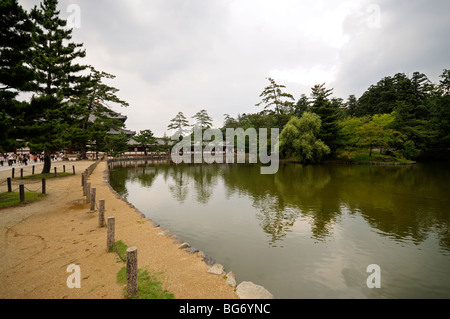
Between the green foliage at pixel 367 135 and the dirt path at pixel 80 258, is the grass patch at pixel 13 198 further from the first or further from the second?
the green foliage at pixel 367 135

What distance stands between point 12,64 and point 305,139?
3177cm

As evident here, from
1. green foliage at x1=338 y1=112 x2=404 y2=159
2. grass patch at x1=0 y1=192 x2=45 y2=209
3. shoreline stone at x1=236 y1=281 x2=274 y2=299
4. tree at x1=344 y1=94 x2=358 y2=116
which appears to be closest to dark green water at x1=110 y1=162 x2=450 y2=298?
shoreline stone at x1=236 y1=281 x2=274 y2=299

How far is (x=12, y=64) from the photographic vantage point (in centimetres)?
887

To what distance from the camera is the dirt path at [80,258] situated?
381cm

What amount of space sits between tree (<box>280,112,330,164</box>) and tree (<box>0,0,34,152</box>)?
30.2 m

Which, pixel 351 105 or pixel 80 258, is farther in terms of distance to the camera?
pixel 351 105

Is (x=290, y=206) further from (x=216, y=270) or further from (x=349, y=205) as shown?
(x=216, y=270)

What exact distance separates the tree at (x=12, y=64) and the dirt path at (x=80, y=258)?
359 centimetres

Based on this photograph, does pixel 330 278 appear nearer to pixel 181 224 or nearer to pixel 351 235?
pixel 351 235

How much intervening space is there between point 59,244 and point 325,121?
38.0m

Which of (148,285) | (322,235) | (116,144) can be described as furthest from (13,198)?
(116,144)

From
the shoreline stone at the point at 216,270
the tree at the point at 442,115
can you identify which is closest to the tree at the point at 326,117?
the tree at the point at 442,115
